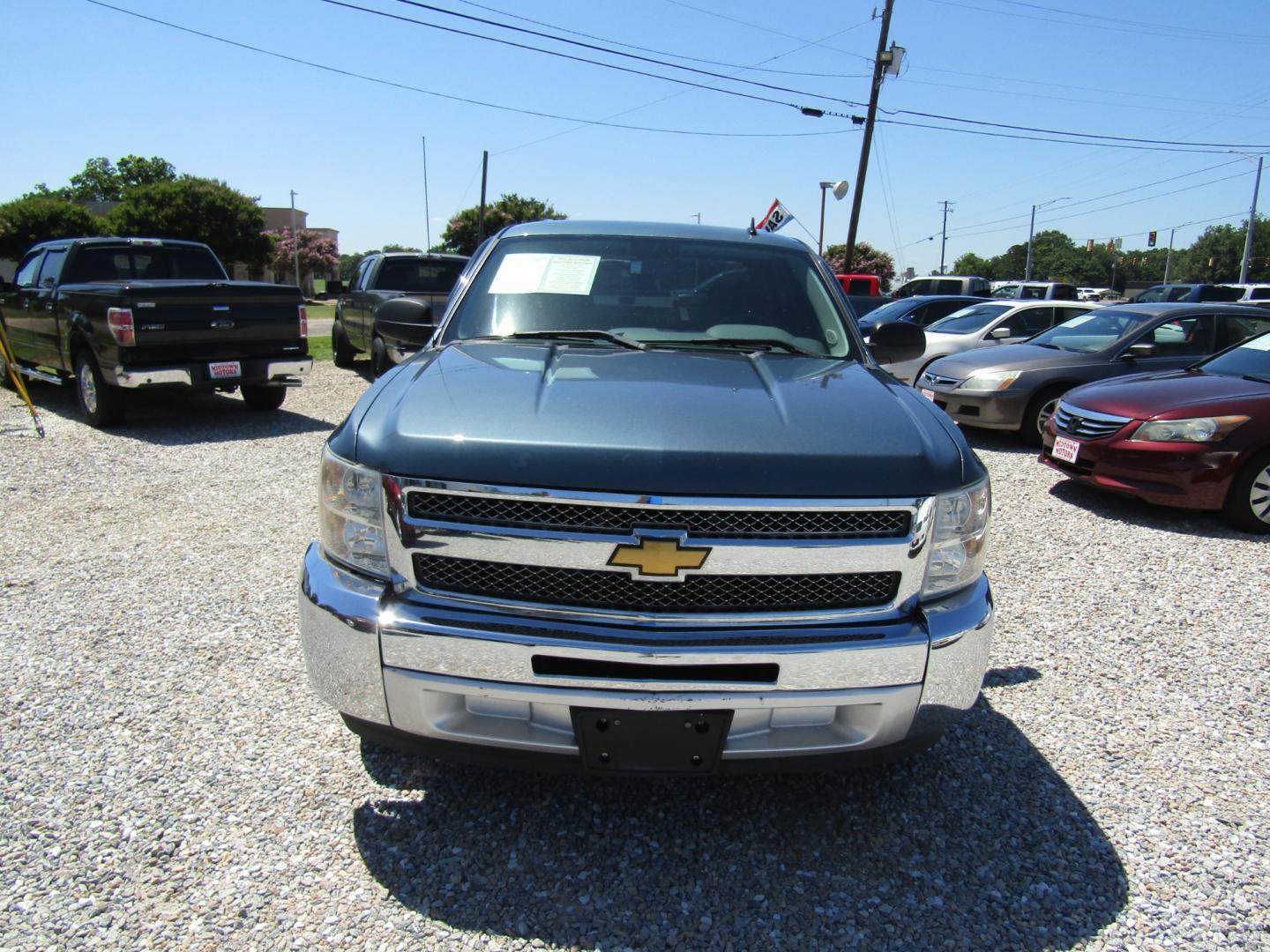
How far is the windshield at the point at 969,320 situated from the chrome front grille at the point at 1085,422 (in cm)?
563

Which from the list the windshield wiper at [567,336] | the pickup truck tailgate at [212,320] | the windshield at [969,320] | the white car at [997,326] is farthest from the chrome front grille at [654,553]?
the windshield at [969,320]

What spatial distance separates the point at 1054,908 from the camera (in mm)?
2256

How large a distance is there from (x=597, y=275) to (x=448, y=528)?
166 cm

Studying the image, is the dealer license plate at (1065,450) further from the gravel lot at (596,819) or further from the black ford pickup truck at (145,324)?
the black ford pickup truck at (145,324)

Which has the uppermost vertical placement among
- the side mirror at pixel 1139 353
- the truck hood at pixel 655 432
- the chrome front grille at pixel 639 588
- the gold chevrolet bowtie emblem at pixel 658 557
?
the truck hood at pixel 655 432

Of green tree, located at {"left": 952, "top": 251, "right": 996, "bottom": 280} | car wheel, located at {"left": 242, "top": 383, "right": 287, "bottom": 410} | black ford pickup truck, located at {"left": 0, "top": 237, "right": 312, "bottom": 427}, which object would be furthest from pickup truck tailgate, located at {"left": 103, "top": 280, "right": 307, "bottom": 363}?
green tree, located at {"left": 952, "top": 251, "right": 996, "bottom": 280}

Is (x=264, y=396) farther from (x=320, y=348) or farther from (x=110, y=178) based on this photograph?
(x=110, y=178)

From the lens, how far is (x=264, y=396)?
1005 cm

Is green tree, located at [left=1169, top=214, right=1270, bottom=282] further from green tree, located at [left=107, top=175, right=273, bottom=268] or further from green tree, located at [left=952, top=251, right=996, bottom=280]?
green tree, located at [left=107, top=175, right=273, bottom=268]

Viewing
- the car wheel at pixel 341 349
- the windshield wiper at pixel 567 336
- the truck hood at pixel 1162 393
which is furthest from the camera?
the car wheel at pixel 341 349

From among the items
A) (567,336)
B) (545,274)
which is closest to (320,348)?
(545,274)

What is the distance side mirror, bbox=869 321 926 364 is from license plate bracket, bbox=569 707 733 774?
6.94 feet

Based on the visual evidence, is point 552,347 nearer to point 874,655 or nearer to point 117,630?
point 874,655

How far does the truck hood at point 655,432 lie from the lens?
208 cm
